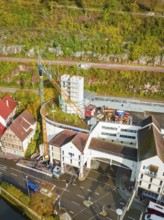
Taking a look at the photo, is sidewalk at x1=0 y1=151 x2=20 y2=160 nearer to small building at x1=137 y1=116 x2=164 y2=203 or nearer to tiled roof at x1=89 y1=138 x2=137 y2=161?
tiled roof at x1=89 y1=138 x2=137 y2=161

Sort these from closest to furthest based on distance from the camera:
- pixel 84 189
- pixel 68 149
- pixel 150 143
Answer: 1. pixel 150 143
2. pixel 84 189
3. pixel 68 149

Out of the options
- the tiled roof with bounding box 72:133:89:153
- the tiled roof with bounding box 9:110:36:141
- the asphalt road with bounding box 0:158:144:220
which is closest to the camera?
the asphalt road with bounding box 0:158:144:220

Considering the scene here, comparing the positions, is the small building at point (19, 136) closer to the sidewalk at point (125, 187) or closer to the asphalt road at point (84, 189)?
the asphalt road at point (84, 189)

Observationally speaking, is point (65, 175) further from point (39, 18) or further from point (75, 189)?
point (39, 18)

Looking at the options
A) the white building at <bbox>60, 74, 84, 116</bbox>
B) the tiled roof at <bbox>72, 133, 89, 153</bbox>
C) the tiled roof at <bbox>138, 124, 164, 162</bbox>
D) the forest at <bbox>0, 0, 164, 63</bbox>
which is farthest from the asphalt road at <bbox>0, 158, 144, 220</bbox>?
the forest at <bbox>0, 0, 164, 63</bbox>

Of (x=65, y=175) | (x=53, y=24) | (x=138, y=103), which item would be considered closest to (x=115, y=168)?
(x=65, y=175)

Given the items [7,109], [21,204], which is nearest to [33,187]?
[21,204]

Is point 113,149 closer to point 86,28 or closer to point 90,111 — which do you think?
point 90,111
